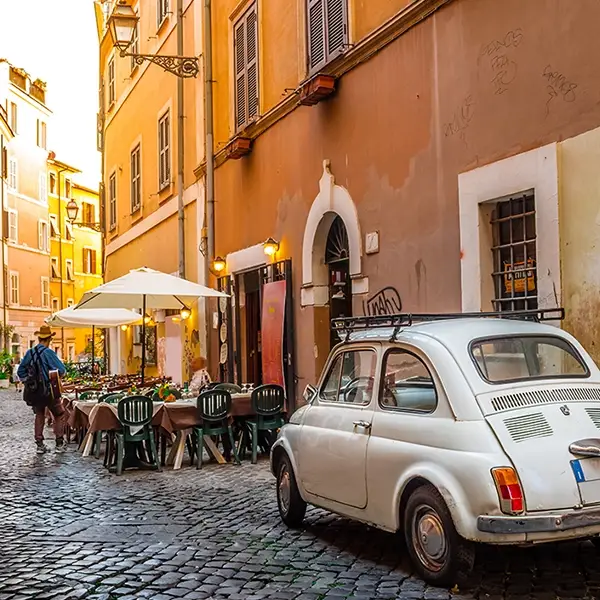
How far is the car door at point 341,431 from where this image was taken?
5.88 metres

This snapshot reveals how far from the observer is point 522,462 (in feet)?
15.5

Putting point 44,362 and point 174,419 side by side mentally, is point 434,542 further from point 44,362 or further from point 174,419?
point 44,362

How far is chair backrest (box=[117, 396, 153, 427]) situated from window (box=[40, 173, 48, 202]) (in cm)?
4236

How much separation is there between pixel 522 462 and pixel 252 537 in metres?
2.66

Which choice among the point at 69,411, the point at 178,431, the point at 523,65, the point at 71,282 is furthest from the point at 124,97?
the point at 71,282

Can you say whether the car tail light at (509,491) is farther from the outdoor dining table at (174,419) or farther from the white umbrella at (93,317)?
the white umbrella at (93,317)

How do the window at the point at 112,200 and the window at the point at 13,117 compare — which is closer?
the window at the point at 112,200

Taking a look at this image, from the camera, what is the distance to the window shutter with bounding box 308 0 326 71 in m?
12.2

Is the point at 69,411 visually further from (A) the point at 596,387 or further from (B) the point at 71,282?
(B) the point at 71,282

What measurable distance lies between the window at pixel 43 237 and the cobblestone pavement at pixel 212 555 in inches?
1663

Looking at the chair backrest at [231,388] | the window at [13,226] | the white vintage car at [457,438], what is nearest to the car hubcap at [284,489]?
the white vintage car at [457,438]

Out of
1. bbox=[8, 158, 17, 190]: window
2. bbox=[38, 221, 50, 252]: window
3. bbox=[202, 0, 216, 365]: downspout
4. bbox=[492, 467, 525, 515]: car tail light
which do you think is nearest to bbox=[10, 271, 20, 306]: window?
bbox=[38, 221, 50, 252]: window

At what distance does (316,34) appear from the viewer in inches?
490

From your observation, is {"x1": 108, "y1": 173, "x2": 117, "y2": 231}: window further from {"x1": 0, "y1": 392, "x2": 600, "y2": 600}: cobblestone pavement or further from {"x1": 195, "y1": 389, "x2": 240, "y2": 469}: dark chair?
{"x1": 0, "y1": 392, "x2": 600, "y2": 600}: cobblestone pavement
